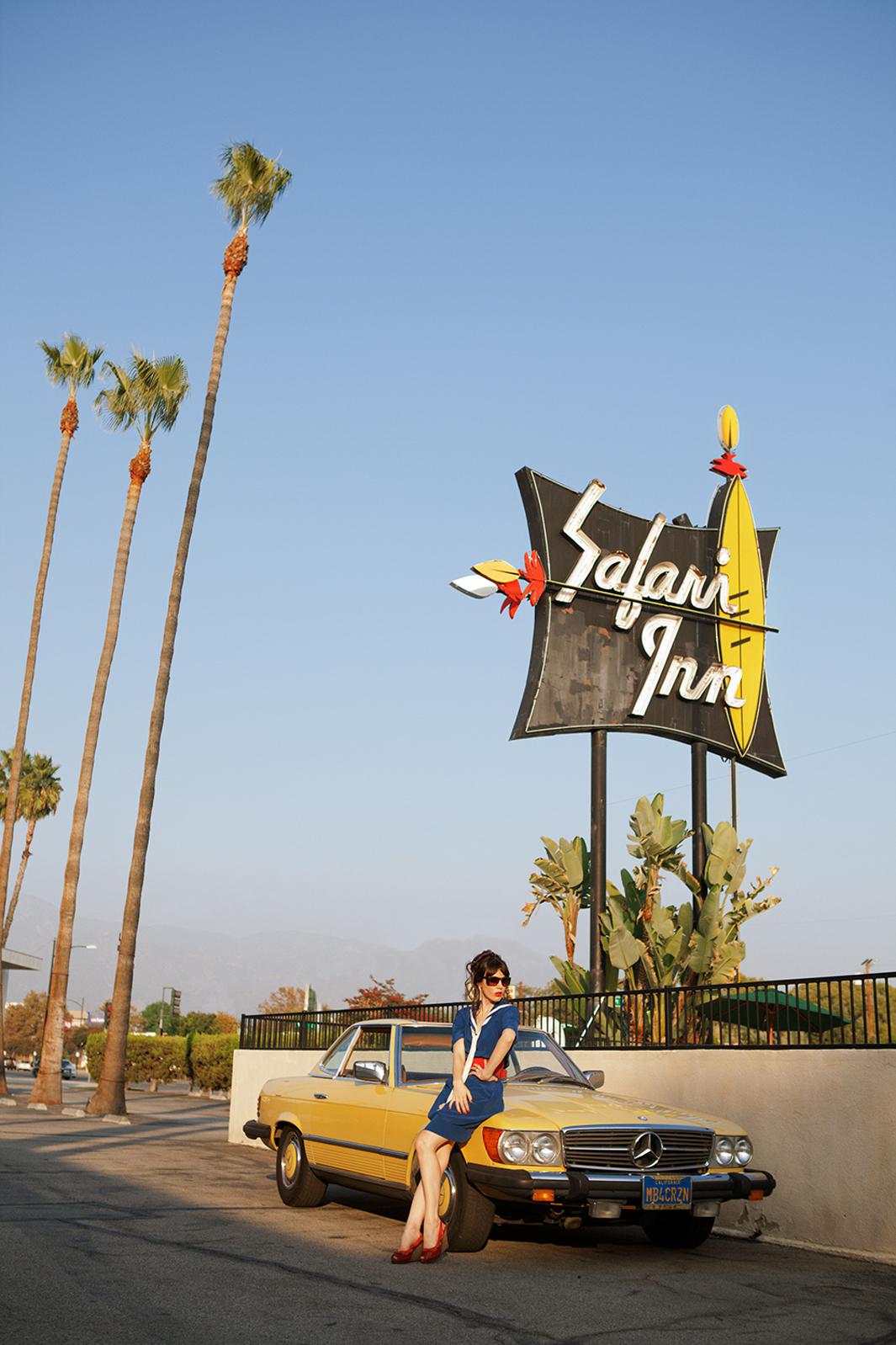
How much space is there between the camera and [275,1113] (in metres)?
11.8

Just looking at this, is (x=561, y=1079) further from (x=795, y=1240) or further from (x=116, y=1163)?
(x=116, y=1163)

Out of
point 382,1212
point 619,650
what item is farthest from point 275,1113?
point 619,650

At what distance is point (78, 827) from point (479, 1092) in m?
21.7

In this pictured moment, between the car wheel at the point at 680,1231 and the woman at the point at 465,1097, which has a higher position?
the woman at the point at 465,1097

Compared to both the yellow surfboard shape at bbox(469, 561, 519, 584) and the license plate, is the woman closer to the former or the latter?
the license plate

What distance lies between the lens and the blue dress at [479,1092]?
7.94 meters

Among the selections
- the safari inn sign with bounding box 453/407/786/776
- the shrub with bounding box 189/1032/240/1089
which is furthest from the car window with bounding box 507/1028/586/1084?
the shrub with bounding box 189/1032/240/1089

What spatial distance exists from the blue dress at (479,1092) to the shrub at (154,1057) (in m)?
37.7

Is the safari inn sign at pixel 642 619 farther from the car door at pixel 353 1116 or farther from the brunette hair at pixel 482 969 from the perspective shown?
the brunette hair at pixel 482 969

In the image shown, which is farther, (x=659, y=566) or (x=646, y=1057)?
(x=659, y=566)

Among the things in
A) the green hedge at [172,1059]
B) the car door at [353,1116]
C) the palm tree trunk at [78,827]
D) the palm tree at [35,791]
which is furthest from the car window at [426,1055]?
the palm tree at [35,791]

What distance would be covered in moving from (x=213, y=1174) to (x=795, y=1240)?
21.5 ft

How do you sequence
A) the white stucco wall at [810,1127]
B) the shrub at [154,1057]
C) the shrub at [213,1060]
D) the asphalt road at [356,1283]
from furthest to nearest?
the shrub at [154,1057] < the shrub at [213,1060] < the white stucco wall at [810,1127] < the asphalt road at [356,1283]

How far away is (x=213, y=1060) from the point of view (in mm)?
40781
